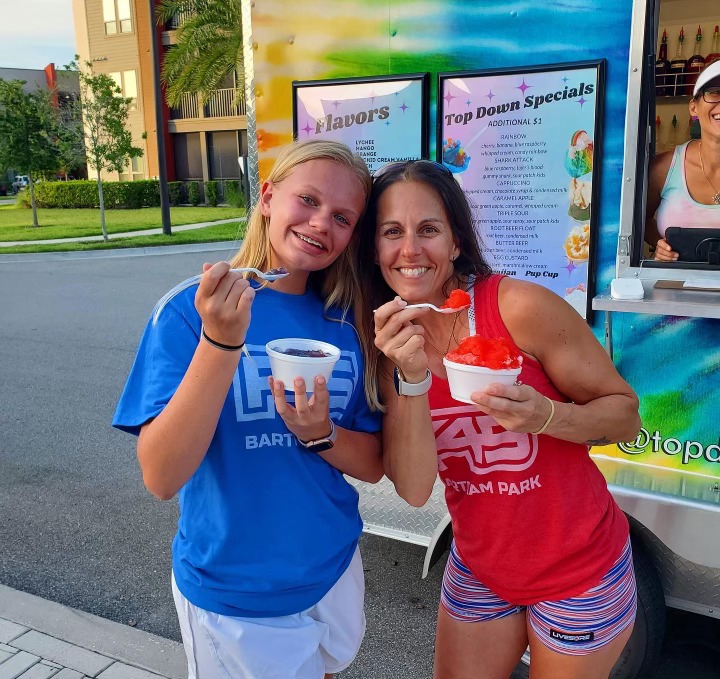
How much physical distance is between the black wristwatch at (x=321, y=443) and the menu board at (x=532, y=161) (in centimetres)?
154

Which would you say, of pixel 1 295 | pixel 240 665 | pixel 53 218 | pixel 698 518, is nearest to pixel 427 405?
pixel 240 665

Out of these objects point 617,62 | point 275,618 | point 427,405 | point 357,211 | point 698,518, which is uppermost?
point 617,62

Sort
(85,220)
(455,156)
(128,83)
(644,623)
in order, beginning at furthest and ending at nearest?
1. (128,83)
2. (85,220)
3. (455,156)
4. (644,623)

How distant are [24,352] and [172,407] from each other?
7.38m

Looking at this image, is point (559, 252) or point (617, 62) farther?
point (559, 252)

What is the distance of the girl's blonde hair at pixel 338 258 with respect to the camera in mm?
1785

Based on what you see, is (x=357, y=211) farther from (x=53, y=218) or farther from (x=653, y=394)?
(x=53, y=218)

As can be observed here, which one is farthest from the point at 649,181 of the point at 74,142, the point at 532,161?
the point at 74,142

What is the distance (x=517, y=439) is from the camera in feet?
5.98

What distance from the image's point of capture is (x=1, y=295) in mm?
11508

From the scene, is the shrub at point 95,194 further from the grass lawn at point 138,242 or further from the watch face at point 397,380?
the watch face at point 397,380

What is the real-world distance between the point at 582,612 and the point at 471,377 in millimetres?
695

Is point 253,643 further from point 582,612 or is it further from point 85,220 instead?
point 85,220

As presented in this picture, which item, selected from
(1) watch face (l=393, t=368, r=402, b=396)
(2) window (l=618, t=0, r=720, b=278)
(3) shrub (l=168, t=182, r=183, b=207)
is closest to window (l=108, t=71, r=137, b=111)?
(3) shrub (l=168, t=182, r=183, b=207)
